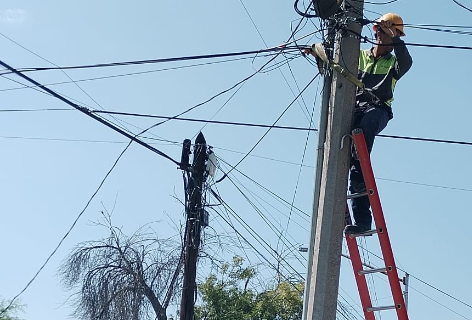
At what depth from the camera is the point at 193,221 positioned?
38.4 feet

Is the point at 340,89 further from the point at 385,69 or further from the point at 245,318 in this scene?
the point at 245,318

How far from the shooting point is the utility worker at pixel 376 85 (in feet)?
24.3

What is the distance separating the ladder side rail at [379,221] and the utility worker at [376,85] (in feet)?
0.50

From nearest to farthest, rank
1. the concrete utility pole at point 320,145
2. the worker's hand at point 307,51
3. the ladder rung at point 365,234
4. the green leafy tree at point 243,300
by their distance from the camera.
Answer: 1. the concrete utility pole at point 320,145
2. the ladder rung at point 365,234
3. the worker's hand at point 307,51
4. the green leafy tree at point 243,300

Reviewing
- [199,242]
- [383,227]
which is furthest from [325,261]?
[199,242]

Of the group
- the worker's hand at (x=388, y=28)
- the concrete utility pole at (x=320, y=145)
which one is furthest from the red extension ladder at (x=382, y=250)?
the worker's hand at (x=388, y=28)

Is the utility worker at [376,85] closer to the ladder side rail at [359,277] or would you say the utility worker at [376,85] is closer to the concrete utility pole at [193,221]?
the ladder side rail at [359,277]

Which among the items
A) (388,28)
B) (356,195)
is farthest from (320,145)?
(388,28)

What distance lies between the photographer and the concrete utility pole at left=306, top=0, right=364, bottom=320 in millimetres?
6898

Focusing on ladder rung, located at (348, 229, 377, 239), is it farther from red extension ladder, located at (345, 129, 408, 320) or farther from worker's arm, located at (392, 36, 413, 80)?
worker's arm, located at (392, 36, 413, 80)

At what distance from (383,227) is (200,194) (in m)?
4.97

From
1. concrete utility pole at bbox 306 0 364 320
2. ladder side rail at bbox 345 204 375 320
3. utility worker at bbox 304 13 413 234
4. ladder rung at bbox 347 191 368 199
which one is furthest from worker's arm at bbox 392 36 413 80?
ladder side rail at bbox 345 204 375 320

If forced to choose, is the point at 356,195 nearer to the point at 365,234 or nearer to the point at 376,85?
the point at 365,234

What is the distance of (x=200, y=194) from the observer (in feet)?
38.9
